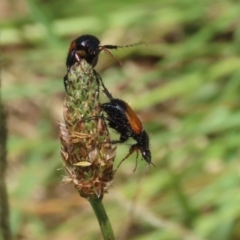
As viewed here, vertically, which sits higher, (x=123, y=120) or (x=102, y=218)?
(x=123, y=120)

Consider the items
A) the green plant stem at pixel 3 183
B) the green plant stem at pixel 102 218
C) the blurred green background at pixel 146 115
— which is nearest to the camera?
the green plant stem at pixel 102 218

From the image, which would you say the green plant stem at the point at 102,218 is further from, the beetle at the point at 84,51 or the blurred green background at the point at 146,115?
the blurred green background at the point at 146,115

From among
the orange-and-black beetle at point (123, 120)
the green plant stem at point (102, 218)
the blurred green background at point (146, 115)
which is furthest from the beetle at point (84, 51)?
the blurred green background at point (146, 115)

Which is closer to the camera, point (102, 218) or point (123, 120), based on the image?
point (102, 218)

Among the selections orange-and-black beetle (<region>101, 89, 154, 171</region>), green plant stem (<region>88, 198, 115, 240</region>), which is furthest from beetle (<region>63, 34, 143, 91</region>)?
green plant stem (<region>88, 198, 115, 240</region>)

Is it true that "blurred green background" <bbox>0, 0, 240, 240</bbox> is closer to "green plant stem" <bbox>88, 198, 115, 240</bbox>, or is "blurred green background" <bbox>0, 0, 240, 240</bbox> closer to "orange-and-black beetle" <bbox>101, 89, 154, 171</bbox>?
"orange-and-black beetle" <bbox>101, 89, 154, 171</bbox>

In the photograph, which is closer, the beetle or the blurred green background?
the beetle

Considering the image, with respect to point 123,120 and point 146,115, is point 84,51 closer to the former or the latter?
point 123,120

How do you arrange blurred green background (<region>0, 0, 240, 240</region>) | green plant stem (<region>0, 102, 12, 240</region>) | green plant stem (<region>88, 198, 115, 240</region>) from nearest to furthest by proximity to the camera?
green plant stem (<region>88, 198, 115, 240</region>), green plant stem (<region>0, 102, 12, 240</region>), blurred green background (<region>0, 0, 240, 240</region>)

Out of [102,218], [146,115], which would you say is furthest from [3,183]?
[146,115]
